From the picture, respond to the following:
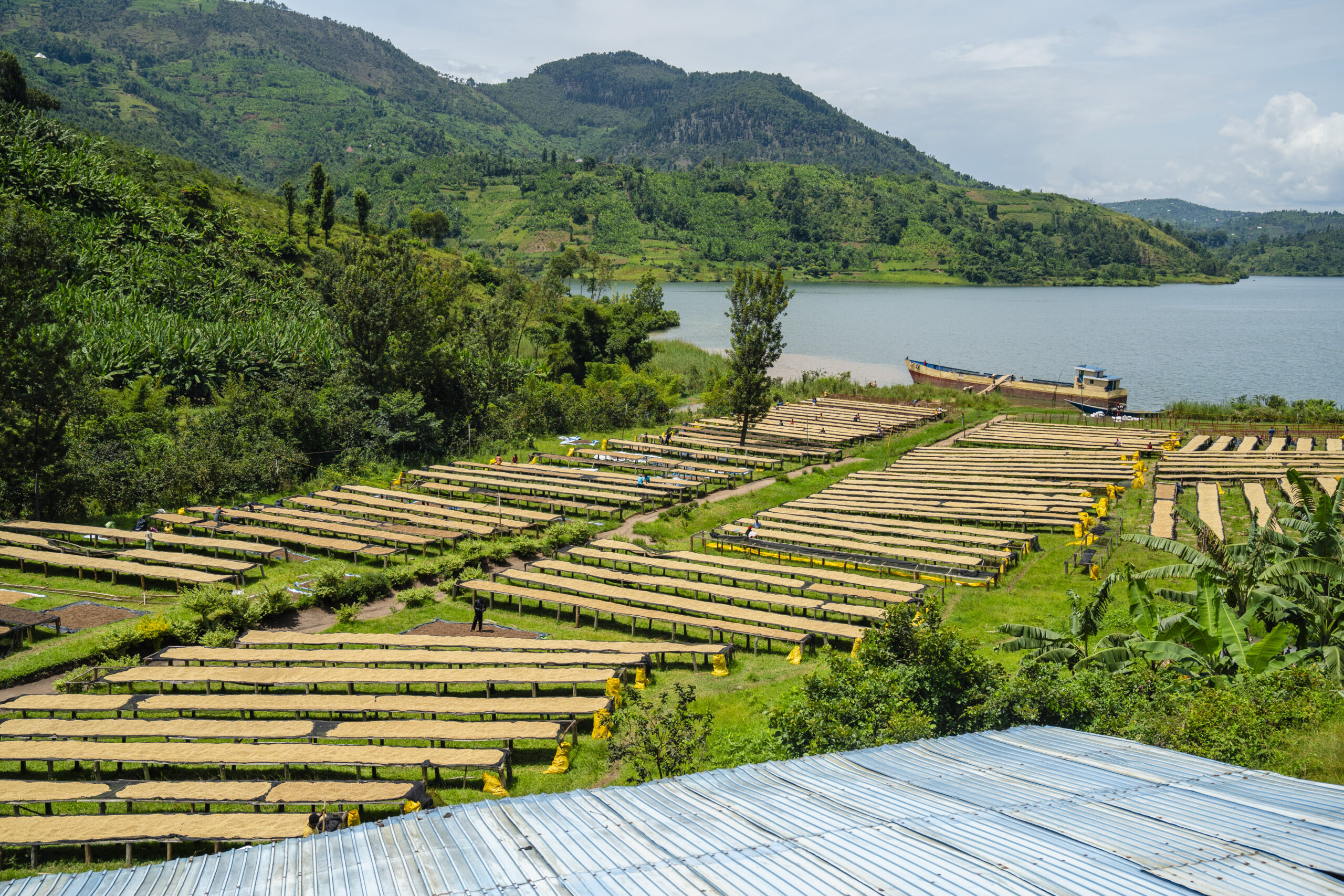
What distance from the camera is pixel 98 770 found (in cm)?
1232

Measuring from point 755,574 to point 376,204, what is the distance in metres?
174

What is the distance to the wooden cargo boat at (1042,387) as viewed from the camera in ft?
181

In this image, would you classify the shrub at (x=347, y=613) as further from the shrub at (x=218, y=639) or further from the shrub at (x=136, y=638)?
the shrub at (x=136, y=638)

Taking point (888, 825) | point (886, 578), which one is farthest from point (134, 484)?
point (888, 825)

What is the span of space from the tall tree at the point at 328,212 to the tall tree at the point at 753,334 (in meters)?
50.8

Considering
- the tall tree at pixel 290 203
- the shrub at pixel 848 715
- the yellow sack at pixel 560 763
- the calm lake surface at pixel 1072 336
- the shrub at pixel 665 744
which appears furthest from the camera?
the calm lake surface at pixel 1072 336

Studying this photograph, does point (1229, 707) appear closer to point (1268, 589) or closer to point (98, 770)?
point (1268, 589)

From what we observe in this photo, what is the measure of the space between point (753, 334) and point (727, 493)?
897 cm

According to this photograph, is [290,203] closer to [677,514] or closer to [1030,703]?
[677,514]

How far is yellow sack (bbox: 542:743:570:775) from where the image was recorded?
42.0 ft

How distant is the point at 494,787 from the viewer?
39.9ft

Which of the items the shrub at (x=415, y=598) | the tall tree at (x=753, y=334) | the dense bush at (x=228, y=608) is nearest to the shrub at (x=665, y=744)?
the shrub at (x=415, y=598)

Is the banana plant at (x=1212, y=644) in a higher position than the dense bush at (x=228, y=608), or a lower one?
higher

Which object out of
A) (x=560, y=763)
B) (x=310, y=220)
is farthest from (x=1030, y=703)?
(x=310, y=220)
